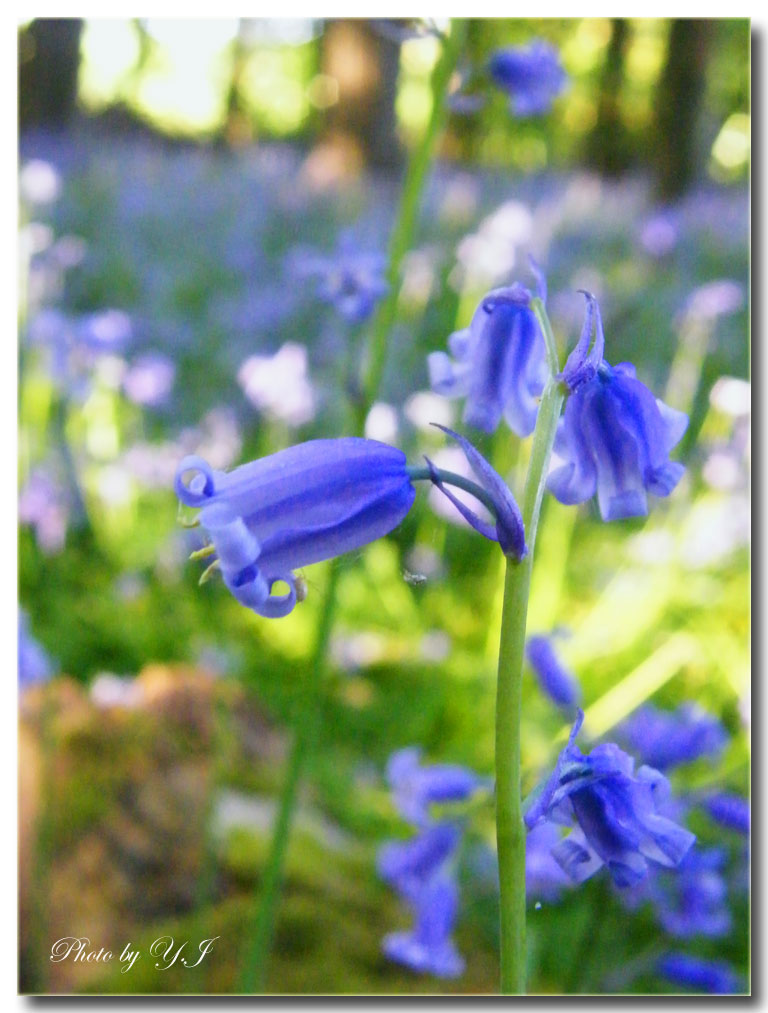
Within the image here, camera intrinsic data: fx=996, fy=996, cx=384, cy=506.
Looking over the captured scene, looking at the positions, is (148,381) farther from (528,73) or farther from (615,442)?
(615,442)

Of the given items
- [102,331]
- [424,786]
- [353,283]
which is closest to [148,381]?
[102,331]

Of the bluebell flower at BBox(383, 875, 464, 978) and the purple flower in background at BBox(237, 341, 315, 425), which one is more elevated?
the purple flower in background at BBox(237, 341, 315, 425)

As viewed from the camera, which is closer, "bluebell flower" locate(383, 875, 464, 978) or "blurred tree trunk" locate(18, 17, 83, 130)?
"bluebell flower" locate(383, 875, 464, 978)

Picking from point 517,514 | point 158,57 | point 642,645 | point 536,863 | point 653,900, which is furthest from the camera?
point 642,645

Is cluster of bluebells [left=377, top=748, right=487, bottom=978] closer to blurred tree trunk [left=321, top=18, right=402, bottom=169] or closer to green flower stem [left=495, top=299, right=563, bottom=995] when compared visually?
green flower stem [left=495, top=299, right=563, bottom=995]

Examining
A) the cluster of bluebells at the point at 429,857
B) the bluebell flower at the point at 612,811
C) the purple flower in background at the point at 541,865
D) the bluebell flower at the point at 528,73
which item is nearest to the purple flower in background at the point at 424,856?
the cluster of bluebells at the point at 429,857

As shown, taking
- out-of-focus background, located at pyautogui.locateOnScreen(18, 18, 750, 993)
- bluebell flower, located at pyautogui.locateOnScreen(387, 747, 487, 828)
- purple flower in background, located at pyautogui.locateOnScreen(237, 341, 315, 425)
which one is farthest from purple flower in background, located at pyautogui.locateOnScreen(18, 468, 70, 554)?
bluebell flower, located at pyautogui.locateOnScreen(387, 747, 487, 828)

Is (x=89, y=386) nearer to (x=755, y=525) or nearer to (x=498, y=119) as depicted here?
(x=498, y=119)

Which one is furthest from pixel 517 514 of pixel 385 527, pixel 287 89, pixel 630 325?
pixel 630 325
